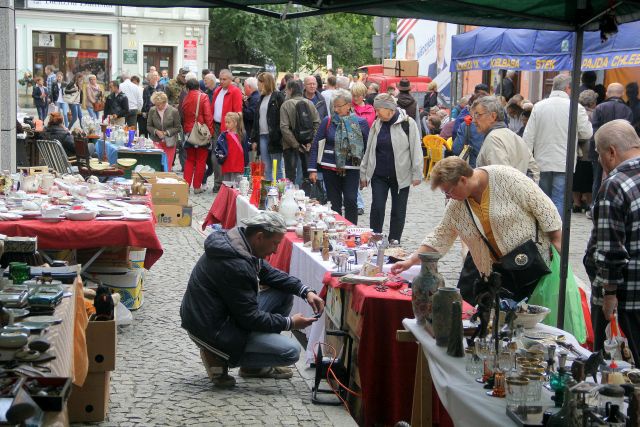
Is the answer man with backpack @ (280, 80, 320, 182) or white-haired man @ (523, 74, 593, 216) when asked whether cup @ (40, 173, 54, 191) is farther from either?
white-haired man @ (523, 74, 593, 216)

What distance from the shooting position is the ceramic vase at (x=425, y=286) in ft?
16.2

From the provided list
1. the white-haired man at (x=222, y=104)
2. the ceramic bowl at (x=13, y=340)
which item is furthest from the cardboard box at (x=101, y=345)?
the white-haired man at (x=222, y=104)

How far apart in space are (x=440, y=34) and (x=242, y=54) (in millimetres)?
22750

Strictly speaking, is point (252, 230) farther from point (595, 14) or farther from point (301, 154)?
point (301, 154)

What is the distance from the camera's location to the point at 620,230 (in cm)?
519

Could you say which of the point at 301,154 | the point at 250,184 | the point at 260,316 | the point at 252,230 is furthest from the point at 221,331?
the point at 301,154

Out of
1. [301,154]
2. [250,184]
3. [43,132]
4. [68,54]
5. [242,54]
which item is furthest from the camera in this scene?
[242,54]

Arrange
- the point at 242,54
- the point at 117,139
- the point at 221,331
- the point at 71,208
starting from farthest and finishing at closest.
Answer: the point at 242,54 < the point at 117,139 < the point at 71,208 < the point at 221,331

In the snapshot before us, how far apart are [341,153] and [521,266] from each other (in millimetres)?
5093

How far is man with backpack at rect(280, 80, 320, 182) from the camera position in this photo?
1304cm

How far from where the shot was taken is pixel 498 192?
5781 millimetres

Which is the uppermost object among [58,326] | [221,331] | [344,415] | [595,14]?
[595,14]

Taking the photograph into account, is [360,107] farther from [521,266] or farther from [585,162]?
[521,266]

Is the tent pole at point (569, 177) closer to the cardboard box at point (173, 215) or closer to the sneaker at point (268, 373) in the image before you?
the sneaker at point (268, 373)
